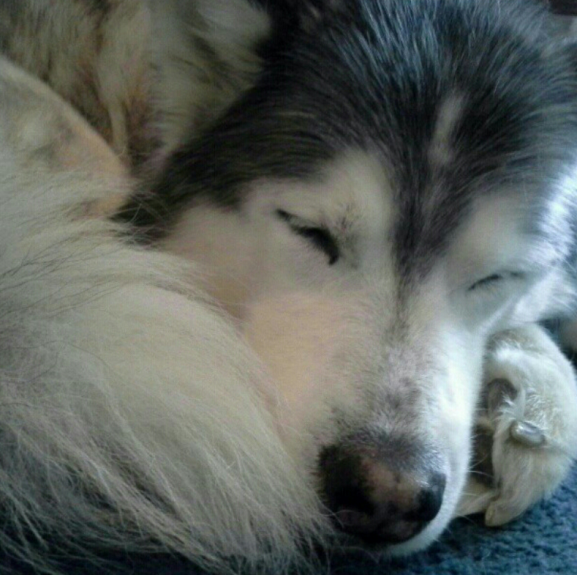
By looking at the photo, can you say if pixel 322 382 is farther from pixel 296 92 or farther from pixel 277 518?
pixel 296 92

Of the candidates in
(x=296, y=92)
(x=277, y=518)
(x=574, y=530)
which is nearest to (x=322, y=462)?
(x=277, y=518)

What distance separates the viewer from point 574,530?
39.2 inches

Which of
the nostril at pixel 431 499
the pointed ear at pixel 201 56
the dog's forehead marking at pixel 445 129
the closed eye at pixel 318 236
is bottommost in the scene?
A: the nostril at pixel 431 499

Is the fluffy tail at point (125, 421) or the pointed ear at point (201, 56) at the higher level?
the pointed ear at point (201, 56)

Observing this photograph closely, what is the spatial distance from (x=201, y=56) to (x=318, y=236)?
379 millimetres

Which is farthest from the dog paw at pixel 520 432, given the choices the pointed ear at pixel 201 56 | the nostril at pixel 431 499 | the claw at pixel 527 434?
the pointed ear at pixel 201 56

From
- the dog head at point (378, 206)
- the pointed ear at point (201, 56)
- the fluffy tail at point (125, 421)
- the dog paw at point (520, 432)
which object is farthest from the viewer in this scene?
the pointed ear at point (201, 56)

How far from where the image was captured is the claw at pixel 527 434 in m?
1.06

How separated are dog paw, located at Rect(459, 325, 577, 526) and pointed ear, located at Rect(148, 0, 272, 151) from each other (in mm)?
603

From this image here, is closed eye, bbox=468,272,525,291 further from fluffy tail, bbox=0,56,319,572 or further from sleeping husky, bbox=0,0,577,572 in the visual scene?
fluffy tail, bbox=0,56,319,572

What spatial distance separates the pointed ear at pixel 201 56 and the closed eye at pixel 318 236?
0.91ft

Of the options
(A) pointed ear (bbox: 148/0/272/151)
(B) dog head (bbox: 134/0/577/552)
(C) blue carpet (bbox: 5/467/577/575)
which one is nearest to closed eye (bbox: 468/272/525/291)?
(B) dog head (bbox: 134/0/577/552)

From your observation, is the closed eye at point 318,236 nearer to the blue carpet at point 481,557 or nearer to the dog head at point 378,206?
the dog head at point 378,206

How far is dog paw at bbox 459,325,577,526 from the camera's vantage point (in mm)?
1008
